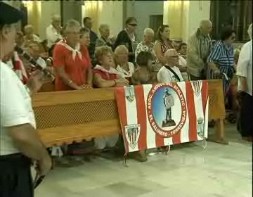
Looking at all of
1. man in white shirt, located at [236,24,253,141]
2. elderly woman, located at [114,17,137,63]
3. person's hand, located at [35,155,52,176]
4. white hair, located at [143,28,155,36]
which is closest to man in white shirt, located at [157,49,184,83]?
white hair, located at [143,28,155,36]

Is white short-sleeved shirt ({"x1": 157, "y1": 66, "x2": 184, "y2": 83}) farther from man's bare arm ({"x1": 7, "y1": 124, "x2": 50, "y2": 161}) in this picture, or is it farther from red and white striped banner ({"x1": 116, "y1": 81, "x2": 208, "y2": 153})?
man's bare arm ({"x1": 7, "y1": 124, "x2": 50, "y2": 161})

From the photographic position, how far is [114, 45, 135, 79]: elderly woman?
5.00m

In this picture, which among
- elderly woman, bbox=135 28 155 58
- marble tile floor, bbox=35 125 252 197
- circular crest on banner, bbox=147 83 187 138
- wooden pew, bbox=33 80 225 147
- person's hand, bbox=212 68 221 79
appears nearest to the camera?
marble tile floor, bbox=35 125 252 197

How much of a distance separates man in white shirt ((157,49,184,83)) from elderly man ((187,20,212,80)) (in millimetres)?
739

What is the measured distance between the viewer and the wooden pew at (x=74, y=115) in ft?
12.8

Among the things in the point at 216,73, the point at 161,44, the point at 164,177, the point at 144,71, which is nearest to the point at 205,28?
the point at 216,73

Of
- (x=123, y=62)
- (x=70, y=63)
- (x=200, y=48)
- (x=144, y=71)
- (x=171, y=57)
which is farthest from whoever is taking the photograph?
(x=200, y=48)

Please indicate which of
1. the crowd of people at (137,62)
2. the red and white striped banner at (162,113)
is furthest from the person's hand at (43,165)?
the red and white striped banner at (162,113)

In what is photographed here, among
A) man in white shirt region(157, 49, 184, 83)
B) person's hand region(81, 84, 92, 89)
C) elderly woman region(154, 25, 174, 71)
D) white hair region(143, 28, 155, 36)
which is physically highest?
white hair region(143, 28, 155, 36)

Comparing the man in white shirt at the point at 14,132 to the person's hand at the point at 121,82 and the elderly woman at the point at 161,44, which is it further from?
the elderly woman at the point at 161,44

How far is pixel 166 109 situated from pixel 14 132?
2951 millimetres

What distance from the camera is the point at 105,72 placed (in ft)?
15.3

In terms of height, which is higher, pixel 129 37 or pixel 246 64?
pixel 129 37

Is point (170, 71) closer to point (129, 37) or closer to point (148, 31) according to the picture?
point (148, 31)
